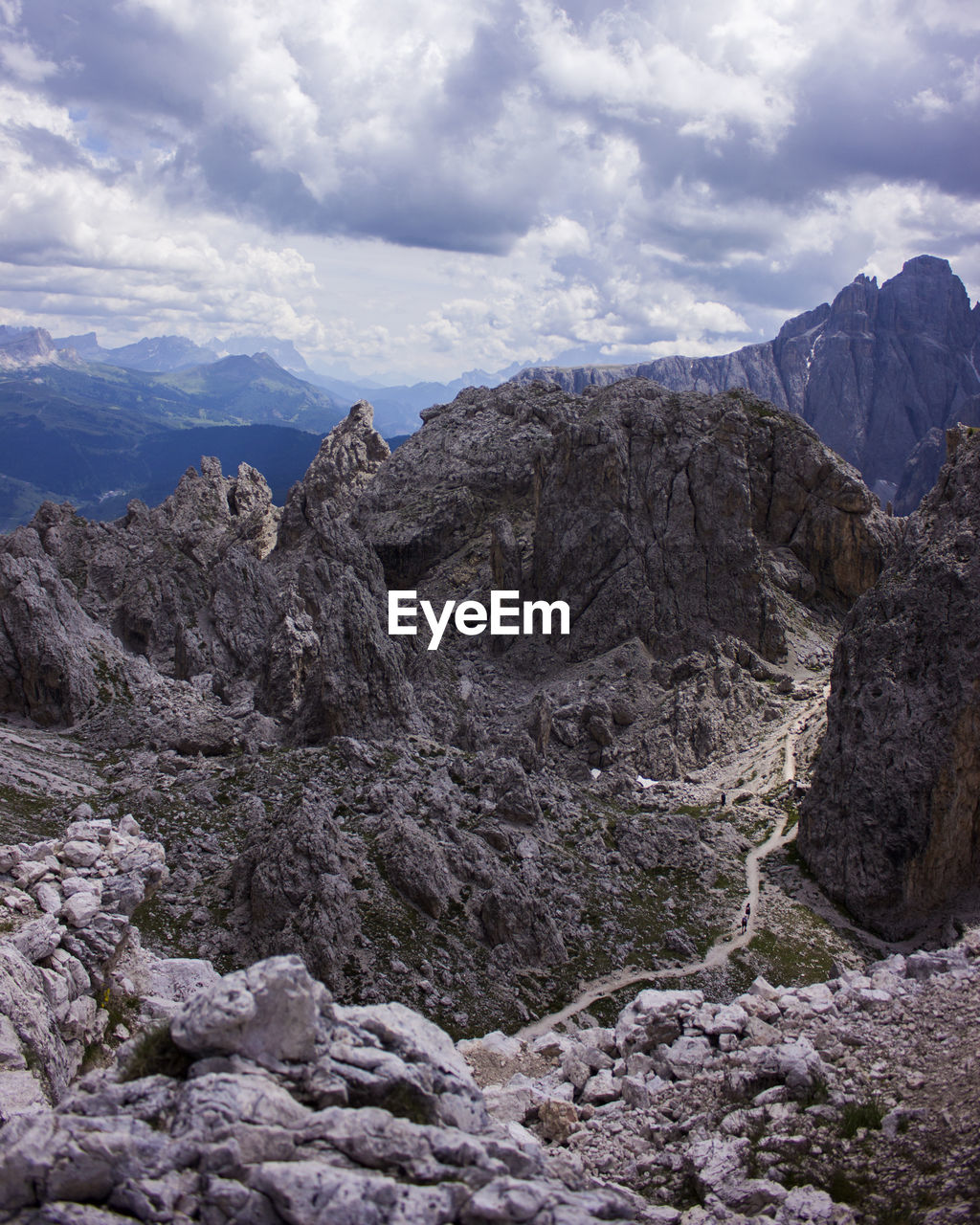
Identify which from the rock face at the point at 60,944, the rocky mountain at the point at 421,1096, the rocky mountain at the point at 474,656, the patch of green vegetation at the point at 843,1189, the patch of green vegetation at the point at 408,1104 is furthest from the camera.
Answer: the rocky mountain at the point at 474,656

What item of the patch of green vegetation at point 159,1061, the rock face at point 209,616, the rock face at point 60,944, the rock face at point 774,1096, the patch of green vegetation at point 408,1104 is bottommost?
the rock face at point 774,1096

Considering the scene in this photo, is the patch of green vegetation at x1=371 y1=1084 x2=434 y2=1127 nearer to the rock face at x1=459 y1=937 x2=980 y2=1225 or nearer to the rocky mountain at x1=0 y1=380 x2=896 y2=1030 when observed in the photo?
the rock face at x1=459 y1=937 x2=980 y2=1225

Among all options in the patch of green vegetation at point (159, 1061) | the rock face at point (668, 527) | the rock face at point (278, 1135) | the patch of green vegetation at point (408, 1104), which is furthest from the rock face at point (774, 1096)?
the rock face at point (668, 527)

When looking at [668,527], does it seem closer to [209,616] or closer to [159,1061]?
[209,616]

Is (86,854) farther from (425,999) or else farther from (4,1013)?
(425,999)

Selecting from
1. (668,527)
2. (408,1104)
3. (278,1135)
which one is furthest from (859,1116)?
(668,527)

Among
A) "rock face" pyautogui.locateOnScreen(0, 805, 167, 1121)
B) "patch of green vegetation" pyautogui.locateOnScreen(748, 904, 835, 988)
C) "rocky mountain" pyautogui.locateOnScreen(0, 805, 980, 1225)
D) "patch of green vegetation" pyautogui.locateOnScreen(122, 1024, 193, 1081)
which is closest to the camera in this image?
"rocky mountain" pyautogui.locateOnScreen(0, 805, 980, 1225)

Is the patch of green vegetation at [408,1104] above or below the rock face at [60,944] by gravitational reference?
above

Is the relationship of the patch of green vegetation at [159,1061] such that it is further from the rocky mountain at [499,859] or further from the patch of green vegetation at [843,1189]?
the patch of green vegetation at [843,1189]

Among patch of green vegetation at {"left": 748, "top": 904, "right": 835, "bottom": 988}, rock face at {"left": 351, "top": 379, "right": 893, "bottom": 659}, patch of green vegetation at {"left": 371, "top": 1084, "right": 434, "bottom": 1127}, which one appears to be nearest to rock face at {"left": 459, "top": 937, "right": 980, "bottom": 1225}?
patch of green vegetation at {"left": 371, "top": 1084, "right": 434, "bottom": 1127}
